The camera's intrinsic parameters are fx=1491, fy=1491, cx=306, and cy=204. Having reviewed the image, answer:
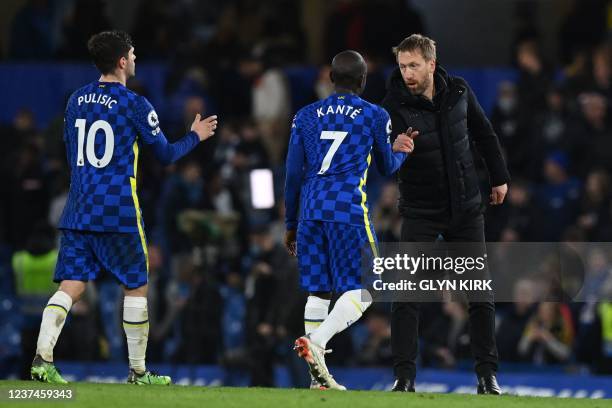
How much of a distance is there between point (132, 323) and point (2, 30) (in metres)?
12.1

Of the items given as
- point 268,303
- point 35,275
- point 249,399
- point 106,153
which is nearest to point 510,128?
point 268,303

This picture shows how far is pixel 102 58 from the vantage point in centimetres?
895

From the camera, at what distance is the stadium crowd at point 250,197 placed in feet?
47.0

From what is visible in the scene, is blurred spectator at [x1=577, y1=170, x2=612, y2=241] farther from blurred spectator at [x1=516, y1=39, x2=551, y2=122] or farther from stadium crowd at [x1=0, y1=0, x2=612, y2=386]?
blurred spectator at [x1=516, y1=39, x2=551, y2=122]

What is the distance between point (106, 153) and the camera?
Answer: 29.0 ft

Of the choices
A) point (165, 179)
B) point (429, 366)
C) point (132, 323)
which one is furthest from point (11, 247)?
point (132, 323)

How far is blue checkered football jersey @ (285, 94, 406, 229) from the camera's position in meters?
8.88

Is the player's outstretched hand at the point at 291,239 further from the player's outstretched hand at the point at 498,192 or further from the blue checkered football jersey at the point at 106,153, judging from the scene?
the player's outstretched hand at the point at 498,192

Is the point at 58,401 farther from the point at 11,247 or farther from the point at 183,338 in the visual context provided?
the point at 11,247

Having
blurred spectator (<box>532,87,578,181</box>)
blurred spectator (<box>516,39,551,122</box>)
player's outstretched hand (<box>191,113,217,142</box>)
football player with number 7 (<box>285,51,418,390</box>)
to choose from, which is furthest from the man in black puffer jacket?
blurred spectator (<box>516,39,551,122</box>)

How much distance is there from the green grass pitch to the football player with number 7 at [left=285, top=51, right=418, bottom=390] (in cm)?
44

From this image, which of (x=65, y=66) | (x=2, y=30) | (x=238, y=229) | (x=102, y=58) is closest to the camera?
(x=102, y=58)

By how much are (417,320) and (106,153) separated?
219 cm

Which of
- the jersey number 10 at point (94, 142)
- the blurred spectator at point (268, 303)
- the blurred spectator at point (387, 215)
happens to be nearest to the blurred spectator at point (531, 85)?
the blurred spectator at point (387, 215)
